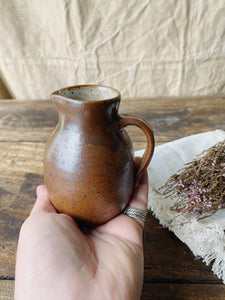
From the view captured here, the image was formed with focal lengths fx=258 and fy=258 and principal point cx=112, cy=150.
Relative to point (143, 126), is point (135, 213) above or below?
below

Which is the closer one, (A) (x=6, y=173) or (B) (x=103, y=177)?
(B) (x=103, y=177)

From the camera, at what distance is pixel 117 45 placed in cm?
125

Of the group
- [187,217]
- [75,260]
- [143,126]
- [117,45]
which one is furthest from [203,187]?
[117,45]

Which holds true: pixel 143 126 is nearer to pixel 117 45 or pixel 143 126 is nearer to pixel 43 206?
pixel 43 206

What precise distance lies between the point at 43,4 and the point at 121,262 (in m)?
1.14

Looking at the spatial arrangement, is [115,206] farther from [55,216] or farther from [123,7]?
[123,7]

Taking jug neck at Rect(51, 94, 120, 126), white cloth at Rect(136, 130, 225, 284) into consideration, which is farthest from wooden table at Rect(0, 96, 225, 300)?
jug neck at Rect(51, 94, 120, 126)

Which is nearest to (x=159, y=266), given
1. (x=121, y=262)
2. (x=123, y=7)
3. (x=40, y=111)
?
(x=121, y=262)

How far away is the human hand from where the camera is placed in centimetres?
42

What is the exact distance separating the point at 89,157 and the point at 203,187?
0.29 meters

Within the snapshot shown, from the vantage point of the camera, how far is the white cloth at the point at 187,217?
540mm

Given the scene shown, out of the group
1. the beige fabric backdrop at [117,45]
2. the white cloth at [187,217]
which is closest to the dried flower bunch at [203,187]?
the white cloth at [187,217]

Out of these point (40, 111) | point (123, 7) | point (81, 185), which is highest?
point (123, 7)

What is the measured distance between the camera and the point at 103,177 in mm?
487
